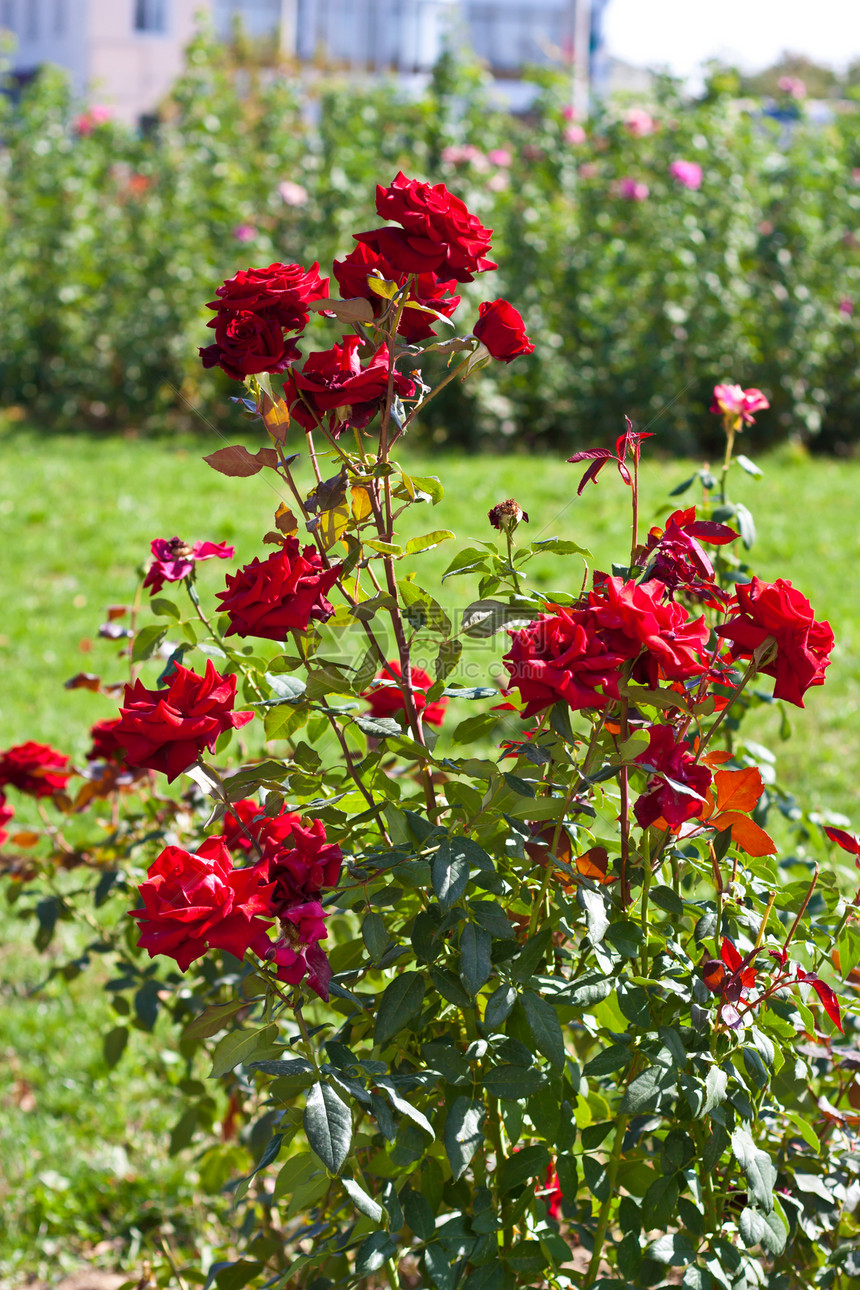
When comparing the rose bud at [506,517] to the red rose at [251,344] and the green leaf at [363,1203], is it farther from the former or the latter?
the green leaf at [363,1203]

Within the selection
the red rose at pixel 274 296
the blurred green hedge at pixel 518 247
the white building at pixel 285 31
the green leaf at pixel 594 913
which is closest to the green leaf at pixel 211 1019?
the green leaf at pixel 594 913

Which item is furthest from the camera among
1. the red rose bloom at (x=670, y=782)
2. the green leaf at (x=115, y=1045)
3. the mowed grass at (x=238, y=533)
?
the mowed grass at (x=238, y=533)

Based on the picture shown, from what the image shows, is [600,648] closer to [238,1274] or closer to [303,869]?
[303,869]

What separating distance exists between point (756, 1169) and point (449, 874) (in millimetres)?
421

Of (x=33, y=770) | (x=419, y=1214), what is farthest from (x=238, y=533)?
(x=419, y=1214)

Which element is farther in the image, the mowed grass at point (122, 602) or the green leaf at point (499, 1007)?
the mowed grass at point (122, 602)

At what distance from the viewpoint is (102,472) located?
625 centimetres

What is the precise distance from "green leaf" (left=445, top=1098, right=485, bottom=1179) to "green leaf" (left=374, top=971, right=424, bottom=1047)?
9 cm

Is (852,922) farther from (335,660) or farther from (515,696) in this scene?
(335,660)

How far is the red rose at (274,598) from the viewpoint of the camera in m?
1.10

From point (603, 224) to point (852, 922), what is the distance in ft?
20.4

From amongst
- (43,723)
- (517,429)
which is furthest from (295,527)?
(517,429)

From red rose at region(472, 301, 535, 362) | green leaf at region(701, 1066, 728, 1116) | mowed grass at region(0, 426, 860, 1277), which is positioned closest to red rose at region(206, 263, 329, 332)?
red rose at region(472, 301, 535, 362)

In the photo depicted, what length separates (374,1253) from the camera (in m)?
1.08
